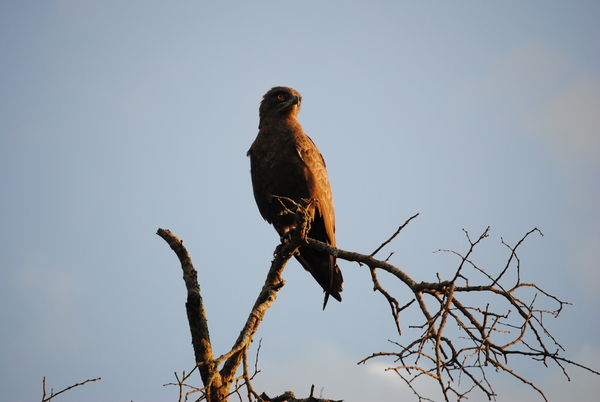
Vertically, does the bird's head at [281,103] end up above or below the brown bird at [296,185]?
above

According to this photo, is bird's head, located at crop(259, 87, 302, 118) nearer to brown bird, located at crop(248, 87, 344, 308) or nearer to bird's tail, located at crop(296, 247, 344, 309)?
brown bird, located at crop(248, 87, 344, 308)

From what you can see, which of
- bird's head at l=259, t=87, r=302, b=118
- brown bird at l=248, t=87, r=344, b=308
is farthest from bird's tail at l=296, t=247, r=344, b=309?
bird's head at l=259, t=87, r=302, b=118

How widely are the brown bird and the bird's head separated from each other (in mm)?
415

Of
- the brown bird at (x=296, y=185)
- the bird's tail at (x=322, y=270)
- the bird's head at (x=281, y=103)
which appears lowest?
the bird's tail at (x=322, y=270)

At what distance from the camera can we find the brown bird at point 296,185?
5.25 metres

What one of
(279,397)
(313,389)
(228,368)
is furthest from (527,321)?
(228,368)

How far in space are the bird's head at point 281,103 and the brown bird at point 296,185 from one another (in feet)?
1.36

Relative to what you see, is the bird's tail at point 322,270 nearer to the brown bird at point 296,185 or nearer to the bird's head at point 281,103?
the brown bird at point 296,185

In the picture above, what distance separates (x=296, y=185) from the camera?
17.3 ft

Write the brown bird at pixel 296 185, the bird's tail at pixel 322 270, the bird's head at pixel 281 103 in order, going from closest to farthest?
the bird's tail at pixel 322 270, the brown bird at pixel 296 185, the bird's head at pixel 281 103

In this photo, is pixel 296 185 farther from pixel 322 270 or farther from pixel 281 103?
pixel 281 103

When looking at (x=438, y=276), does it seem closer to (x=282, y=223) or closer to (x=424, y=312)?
(x=424, y=312)

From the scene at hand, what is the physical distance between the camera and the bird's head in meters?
6.21

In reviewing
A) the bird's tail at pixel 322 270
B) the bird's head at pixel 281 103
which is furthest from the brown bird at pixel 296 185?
the bird's head at pixel 281 103
